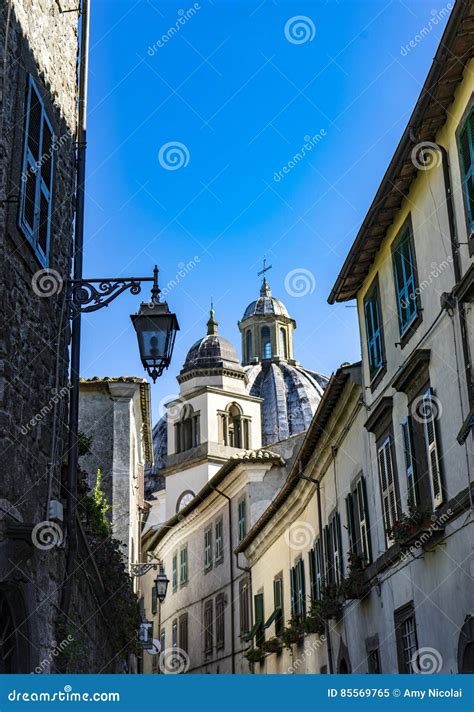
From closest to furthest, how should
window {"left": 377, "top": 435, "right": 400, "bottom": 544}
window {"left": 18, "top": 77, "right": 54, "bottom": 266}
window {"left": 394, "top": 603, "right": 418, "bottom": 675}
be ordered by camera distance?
window {"left": 18, "top": 77, "right": 54, "bottom": 266}
window {"left": 394, "top": 603, "right": 418, "bottom": 675}
window {"left": 377, "top": 435, "right": 400, "bottom": 544}

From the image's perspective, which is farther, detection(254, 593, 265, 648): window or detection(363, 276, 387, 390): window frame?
detection(254, 593, 265, 648): window

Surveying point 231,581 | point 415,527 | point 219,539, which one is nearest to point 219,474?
point 219,539

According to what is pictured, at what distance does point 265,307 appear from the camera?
90.0m

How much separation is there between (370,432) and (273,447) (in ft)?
71.1

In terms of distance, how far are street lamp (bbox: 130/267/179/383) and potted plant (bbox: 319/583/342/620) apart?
36.1 feet

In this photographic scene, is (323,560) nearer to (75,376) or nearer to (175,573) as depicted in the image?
(75,376)

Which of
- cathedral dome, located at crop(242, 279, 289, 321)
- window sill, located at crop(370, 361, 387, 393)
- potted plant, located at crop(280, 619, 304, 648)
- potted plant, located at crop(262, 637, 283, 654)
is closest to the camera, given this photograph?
window sill, located at crop(370, 361, 387, 393)

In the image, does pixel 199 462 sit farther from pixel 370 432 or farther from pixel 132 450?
pixel 370 432

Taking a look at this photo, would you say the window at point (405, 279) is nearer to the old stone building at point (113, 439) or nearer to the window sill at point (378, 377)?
the window sill at point (378, 377)

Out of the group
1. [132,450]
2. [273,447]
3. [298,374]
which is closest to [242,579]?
[273,447]

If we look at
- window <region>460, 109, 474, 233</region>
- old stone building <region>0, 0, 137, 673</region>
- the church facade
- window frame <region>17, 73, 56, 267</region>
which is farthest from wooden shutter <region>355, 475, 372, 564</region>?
the church facade

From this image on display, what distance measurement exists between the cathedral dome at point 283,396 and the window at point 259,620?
51.6 m

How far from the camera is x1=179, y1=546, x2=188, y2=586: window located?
44.2 m

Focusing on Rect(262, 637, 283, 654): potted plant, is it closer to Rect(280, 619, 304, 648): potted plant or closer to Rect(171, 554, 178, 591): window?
Rect(280, 619, 304, 648): potted plant
